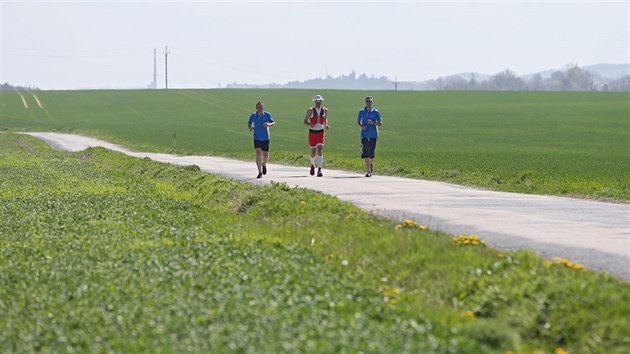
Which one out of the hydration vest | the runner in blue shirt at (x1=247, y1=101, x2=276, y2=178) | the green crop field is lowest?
the green crop field

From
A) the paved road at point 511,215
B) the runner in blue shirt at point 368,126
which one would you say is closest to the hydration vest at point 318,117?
the runner in blue shirt at point 368,126

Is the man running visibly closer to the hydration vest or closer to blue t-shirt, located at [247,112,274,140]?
the hydration vest

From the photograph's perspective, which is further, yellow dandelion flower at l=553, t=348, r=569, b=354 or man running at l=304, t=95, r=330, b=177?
man running at l=304, t=95, r=330, b=177

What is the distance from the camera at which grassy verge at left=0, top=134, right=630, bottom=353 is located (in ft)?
28.9

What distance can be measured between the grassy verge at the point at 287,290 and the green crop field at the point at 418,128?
1023 cm

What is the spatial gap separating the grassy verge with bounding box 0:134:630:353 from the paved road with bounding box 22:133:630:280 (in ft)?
2.73

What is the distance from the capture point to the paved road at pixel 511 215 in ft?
42.9

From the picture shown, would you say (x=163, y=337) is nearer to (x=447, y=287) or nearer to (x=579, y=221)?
(x=447, y=287)

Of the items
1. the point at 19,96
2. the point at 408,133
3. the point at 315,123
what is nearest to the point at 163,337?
the point at 315,123

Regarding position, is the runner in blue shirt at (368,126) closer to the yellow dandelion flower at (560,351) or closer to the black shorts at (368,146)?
the black shorts at (368,146)

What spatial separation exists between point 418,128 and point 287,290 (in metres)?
72.8

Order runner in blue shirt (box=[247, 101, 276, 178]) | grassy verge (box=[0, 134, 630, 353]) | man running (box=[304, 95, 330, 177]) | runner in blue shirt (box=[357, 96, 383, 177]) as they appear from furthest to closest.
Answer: runner in blue shirt (box=[247, 101, 276, 178]), man running (box=[304, 95, 330, 177]), runner in blue shirt (box=[357, 96, 383, 177]), grassy verge (box=[0, 134, 630, 353])

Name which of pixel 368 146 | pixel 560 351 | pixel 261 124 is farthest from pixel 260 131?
pixel 560 351

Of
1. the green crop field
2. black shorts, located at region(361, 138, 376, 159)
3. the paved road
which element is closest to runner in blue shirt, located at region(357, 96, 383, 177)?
black shorts, located at region(361, 138, 376, 159)
